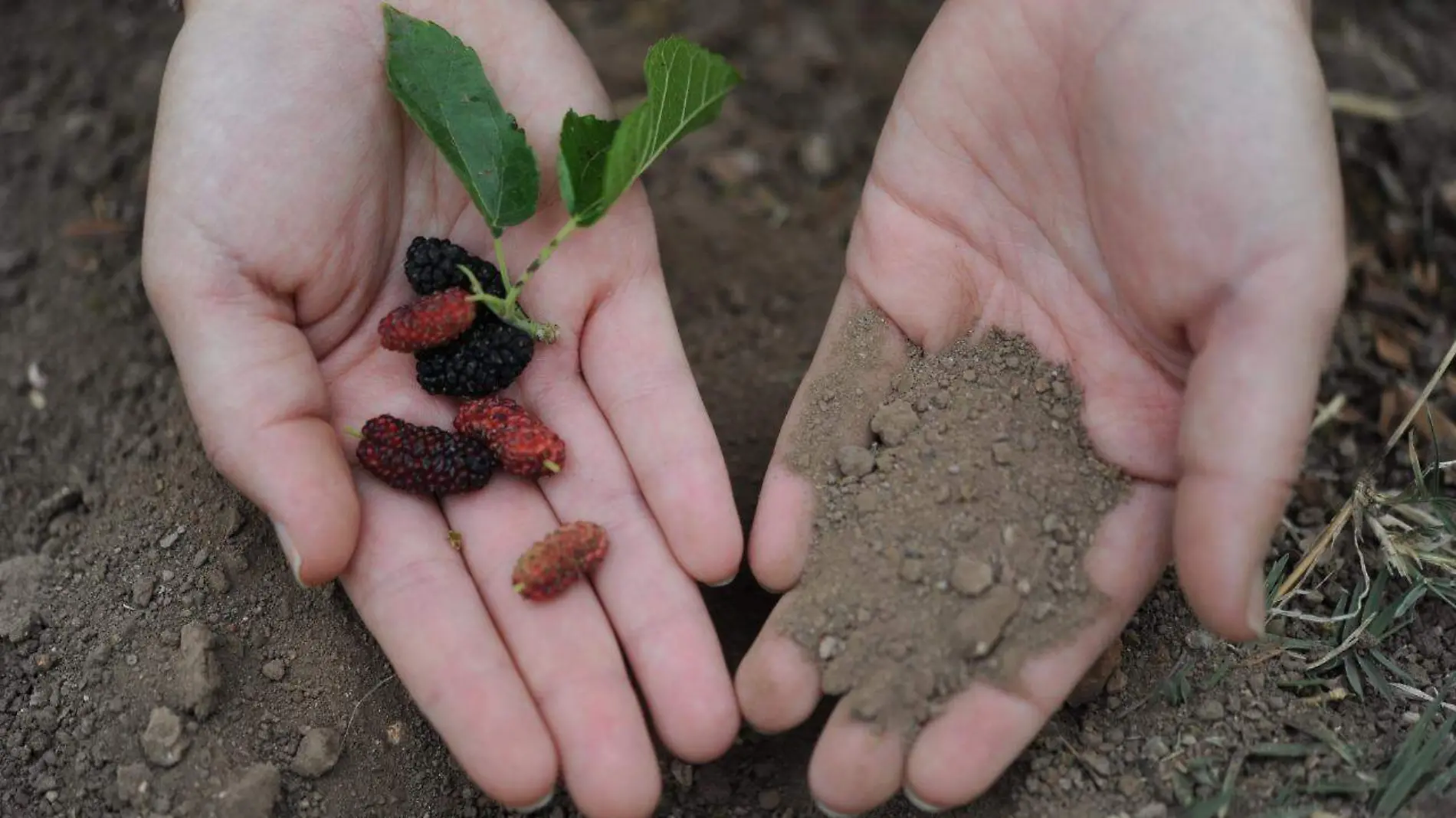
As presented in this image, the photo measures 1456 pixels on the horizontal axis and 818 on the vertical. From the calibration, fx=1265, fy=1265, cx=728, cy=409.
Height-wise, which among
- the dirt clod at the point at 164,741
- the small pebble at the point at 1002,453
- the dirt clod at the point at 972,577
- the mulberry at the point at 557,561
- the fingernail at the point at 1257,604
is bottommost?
the dirt clod at the point at 164,741

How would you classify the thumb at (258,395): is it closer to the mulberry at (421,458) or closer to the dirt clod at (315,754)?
the mulberry at (421,458)

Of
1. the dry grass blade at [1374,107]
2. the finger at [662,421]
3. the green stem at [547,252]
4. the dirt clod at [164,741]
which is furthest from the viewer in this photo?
the dry grass blade at [1374,107]

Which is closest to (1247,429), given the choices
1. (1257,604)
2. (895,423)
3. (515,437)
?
(1257,604)

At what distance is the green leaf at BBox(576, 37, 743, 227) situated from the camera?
2.93m

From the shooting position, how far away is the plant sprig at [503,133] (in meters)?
2.98

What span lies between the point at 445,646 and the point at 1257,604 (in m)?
1.56

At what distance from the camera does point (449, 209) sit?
10.8 feet

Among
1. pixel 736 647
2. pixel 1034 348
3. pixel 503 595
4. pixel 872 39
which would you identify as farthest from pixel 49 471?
pixel 872 39

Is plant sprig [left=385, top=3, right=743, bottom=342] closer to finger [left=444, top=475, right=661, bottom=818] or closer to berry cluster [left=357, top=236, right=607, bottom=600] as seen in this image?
berry cluster [left=357, top=236, right=607, bottom=600]

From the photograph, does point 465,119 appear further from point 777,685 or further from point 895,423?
point 777,685

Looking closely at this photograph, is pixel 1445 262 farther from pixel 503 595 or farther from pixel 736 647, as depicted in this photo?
pixel 503 595

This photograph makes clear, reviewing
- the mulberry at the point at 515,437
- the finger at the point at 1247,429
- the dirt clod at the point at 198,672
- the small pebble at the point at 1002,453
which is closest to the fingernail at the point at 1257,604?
the finger at the point at 1247,429

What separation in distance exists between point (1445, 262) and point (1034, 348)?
202cm

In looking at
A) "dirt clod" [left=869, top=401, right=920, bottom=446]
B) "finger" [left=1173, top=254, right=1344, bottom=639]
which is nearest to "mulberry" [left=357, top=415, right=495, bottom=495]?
"dirt clod" [left=869, top=401, right=920, bottom=446]
